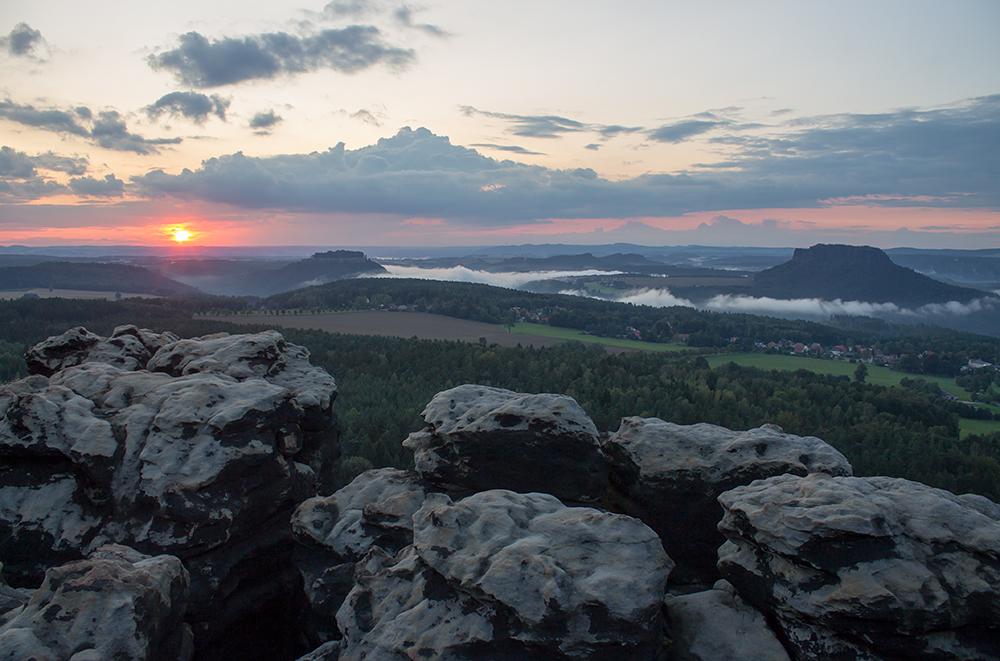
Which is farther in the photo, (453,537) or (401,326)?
(401,326)

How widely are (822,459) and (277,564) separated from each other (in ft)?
40.7

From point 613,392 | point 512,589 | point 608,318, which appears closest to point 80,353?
point 512,589

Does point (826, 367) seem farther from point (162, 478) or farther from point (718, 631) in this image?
point (162, 478)

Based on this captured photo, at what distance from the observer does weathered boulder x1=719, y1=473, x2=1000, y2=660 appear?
23.4 ft

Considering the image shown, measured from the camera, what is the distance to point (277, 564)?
40.8 feet

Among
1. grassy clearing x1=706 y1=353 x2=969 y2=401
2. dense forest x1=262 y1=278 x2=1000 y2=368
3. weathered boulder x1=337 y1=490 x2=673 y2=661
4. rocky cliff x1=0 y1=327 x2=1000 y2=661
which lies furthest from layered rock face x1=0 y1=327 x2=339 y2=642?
dense forest x1=262 y1=278 x2=1000 y2=368

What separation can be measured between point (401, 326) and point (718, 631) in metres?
117

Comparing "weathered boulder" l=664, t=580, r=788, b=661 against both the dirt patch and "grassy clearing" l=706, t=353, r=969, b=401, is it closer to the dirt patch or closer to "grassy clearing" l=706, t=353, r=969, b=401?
the dirt patch

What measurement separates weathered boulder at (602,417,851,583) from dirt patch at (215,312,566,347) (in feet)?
297

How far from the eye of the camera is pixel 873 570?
7586 millimetres

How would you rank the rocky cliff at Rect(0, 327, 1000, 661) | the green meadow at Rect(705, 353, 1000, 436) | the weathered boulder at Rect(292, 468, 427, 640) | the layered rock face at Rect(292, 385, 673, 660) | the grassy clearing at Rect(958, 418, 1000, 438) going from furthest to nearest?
the green meadow at Rect(705, 353, 1000, 436), the grassy clearing at Rect(958, 418, 1000, 438), the weathered boulder at Rect(292, 468, 427, 640), the layered rock face at Rect(292, 385, 673, 660), the rocky cliff at Rect(0, 327, 1000, 661)

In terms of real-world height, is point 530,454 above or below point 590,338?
above

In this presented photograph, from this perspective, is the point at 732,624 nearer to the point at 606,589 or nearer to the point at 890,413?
the point at 606,589

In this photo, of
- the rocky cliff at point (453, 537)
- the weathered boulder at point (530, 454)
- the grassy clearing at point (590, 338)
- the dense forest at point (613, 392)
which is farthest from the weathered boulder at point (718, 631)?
the grassy clearing at point (590, 338)
